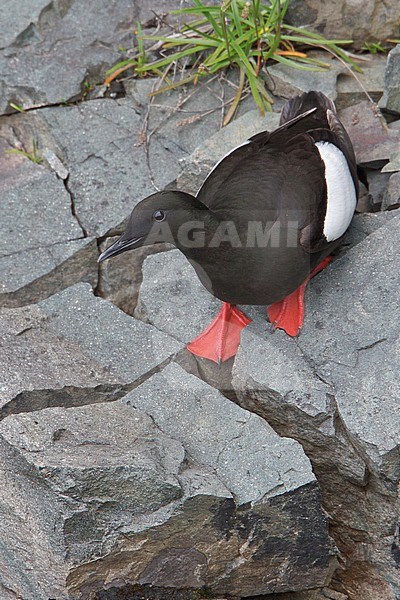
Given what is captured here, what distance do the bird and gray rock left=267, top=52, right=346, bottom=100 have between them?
0.80m

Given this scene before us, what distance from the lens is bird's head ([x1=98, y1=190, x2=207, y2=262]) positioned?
137 inches

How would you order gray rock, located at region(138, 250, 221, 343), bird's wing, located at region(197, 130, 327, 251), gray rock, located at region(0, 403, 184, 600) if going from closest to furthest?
gray rock, located at region(0, 403, 184, 600) < bird's wing, located at region(197, 130, 327, 251) < gray rock, located at region(138, 250, 221, 343)

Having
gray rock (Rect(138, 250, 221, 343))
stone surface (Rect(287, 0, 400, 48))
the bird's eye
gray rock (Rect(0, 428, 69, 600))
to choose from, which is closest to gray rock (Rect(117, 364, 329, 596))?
gray rock (Rect(0, 428, 69, 600))

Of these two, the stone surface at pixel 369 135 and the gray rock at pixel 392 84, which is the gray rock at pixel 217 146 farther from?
the gray rock at pixel 392 84

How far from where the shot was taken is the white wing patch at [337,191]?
3783 mm

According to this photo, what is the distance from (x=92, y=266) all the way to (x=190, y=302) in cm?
61

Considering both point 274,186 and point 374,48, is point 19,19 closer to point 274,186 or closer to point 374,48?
point 374,48

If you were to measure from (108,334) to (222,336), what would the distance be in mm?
474

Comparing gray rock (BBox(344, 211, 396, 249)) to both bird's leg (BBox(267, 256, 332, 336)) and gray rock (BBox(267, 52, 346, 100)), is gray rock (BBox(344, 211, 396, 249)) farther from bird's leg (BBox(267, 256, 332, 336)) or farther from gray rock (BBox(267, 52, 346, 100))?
gray rock (BBox(267, 52, 346, 100))

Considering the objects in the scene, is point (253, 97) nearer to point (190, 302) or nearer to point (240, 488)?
point (190, 302)

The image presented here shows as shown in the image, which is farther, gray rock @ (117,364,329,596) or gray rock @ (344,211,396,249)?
gray rock @ (344,211,396,249)

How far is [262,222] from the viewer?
3645 millimetres

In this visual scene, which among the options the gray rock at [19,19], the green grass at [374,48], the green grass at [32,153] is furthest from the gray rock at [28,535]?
the green grass at [374,48]

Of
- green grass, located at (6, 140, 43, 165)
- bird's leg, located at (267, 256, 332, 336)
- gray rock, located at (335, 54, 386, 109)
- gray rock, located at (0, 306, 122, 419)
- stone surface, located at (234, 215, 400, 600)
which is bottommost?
stone surface, located at (234, 215, 400, 600)
